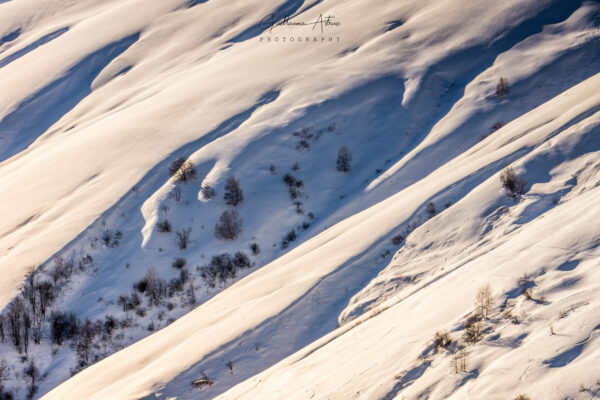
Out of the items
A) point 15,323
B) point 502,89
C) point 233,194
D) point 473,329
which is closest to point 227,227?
point 233,194

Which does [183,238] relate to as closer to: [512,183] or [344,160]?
[344,160]

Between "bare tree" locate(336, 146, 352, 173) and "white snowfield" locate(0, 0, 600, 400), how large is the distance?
43 centimetres

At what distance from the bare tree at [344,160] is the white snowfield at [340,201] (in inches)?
17.1

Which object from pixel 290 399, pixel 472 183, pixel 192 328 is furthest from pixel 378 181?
pixel 290 399

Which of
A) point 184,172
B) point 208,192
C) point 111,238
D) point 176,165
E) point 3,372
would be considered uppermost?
point 176,165

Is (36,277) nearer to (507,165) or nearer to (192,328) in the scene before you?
(192,328)

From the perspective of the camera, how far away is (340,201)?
18359mm

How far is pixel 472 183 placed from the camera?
13.4 m

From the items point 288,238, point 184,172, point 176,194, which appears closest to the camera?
point 288,238

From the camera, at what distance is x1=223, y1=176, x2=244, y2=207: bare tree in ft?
60.7

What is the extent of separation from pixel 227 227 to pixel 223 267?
171 cm

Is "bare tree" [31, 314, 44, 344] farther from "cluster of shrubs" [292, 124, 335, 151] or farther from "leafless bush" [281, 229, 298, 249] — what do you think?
"cluster of shrubs" [292, 124, 335, 151]

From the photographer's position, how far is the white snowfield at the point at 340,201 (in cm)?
771

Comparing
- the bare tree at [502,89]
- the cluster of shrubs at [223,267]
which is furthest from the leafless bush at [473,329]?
the bare tree at [502,89]
